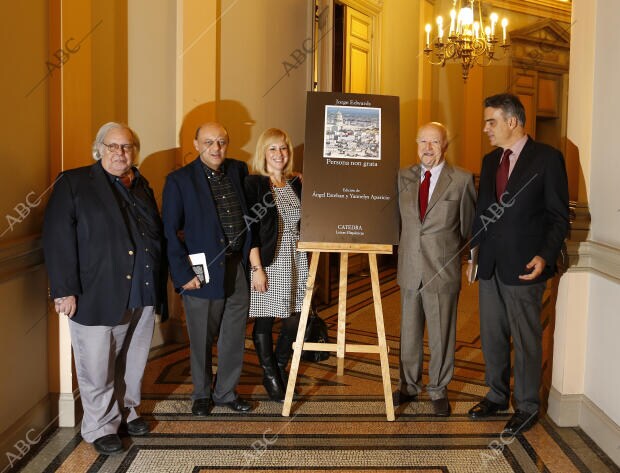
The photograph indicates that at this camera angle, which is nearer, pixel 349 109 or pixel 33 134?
pixel 33 134

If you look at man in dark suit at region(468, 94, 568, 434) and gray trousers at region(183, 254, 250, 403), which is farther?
gray trousers at region(183, 254, 250, 403)

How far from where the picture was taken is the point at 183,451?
3.56 metres

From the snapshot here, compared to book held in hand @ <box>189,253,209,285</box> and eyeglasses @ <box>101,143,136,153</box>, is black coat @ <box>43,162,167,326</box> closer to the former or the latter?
eyeglasses @ <box>101,143,136,153</box>

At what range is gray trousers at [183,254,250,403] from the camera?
3.94m

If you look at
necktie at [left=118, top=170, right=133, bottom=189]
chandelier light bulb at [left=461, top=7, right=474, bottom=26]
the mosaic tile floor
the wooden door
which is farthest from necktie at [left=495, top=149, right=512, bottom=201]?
chandelier light bulb at [left=461, top=7, right=474, bottom=26]

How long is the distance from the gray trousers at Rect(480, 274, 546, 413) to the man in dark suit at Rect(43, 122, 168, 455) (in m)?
1.87

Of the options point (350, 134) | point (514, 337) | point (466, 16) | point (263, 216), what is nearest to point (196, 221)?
point (263, 216)

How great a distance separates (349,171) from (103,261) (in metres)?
1.46

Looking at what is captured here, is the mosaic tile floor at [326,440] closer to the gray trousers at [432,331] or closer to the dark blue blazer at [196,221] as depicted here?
the gray trousers at [432,331]

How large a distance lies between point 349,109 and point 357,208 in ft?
1.92

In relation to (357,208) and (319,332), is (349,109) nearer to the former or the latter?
(357,208)

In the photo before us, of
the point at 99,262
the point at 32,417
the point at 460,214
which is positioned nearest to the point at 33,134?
the point at 99,262

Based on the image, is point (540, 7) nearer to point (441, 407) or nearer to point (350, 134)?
point (350, 134)

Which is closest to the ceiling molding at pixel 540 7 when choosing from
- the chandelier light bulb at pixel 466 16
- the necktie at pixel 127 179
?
the chandelier light bulb at pixel 466 16
